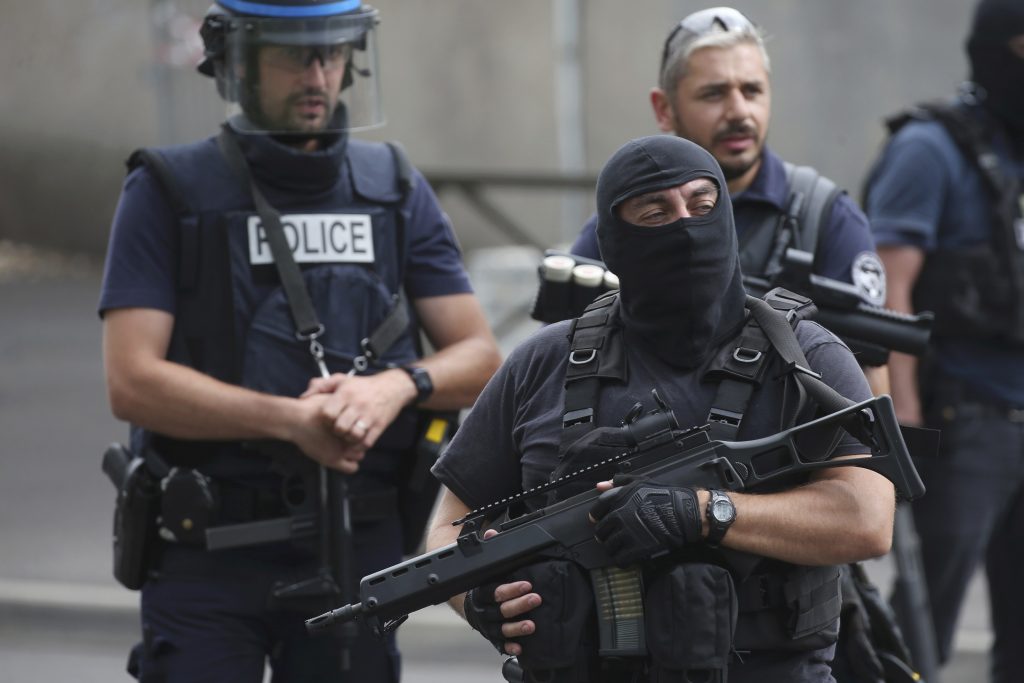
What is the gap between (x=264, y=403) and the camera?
12.2ft

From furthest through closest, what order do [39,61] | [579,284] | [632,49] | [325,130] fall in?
[632,49] → [39,61] → [325,130] → [579,284]

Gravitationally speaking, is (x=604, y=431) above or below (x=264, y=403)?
above

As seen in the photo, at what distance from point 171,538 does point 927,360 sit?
2.32 metres

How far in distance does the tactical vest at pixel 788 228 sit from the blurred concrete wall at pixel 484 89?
4607 millimetres

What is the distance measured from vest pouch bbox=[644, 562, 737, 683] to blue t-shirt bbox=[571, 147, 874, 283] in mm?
1324

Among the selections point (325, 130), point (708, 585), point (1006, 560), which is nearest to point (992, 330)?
point (1006, 560)

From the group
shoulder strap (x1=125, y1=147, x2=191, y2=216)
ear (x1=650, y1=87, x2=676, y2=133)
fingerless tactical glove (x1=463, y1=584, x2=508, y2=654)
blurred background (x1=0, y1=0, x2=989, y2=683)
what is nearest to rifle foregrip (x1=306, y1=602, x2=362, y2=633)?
fingerless tactical glove (x1=463, y1=584, x2=508, y2=654)

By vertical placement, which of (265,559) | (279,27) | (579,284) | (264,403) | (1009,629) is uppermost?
(279,27)

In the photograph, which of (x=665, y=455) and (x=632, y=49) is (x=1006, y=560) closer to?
(x=665, y=455)

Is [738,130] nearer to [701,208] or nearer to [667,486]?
[701,208]

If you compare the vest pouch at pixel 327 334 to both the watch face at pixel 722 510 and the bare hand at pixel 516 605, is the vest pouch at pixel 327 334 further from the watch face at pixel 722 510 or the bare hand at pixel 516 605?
the watch face at pixel 722 510

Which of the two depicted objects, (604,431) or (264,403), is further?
(264,403)

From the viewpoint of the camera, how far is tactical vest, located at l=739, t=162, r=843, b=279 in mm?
3754

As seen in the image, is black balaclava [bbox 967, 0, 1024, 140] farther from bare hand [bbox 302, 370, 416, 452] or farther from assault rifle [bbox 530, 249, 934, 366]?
bare hand [bbox 302, 370, 416, 452]
